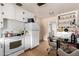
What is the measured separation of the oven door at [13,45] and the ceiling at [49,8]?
50cm

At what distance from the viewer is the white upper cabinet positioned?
4.62ft

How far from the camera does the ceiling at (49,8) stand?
140cm

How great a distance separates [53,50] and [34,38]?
1.18 feet

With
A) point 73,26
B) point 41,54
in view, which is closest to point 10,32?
point 41,54

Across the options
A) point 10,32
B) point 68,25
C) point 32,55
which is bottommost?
point 32,55

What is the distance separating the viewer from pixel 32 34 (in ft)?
5.27

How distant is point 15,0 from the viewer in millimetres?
1385

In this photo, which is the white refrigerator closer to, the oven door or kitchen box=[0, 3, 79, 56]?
kitchen box=[0, 3, 79, 56]

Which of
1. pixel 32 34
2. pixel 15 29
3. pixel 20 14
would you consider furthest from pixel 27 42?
pixel 20 14

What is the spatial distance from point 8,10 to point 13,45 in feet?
1.79

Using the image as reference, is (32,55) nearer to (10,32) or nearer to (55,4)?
(10,32)

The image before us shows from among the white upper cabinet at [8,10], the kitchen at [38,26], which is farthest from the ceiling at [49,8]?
the white upper cabinet at [8,10]

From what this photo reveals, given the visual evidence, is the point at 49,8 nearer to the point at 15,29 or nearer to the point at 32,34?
the point at 32,34

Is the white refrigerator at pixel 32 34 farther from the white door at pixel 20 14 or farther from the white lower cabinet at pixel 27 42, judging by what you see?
the white door at pixel 20 14
